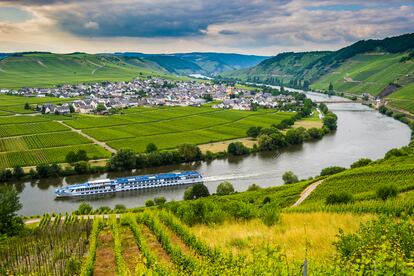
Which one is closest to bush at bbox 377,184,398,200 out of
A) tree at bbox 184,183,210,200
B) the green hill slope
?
tree at bbox 184,183,210,200

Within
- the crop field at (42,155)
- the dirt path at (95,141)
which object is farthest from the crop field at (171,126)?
the crop field at (42,155)

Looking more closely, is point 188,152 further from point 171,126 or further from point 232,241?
point 232,241

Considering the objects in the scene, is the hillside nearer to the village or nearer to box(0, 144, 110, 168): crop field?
the village

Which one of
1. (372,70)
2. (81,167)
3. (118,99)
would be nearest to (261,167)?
(81,167)

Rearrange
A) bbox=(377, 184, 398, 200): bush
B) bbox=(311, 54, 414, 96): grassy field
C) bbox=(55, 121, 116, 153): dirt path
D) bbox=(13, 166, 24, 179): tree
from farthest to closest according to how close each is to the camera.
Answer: bbox=(311, 54, 414, 96): grassy field → bbox=(55, 121, 116, 153): dirt path → bbox=(13, 166, 24, 179): tree → bbox=(377, 184, 398, 200): bush

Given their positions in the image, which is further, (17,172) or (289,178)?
(17,172)

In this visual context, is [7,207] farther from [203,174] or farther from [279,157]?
[279,157]

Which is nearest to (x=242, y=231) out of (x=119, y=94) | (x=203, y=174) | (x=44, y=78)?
(x=203, y=174)
